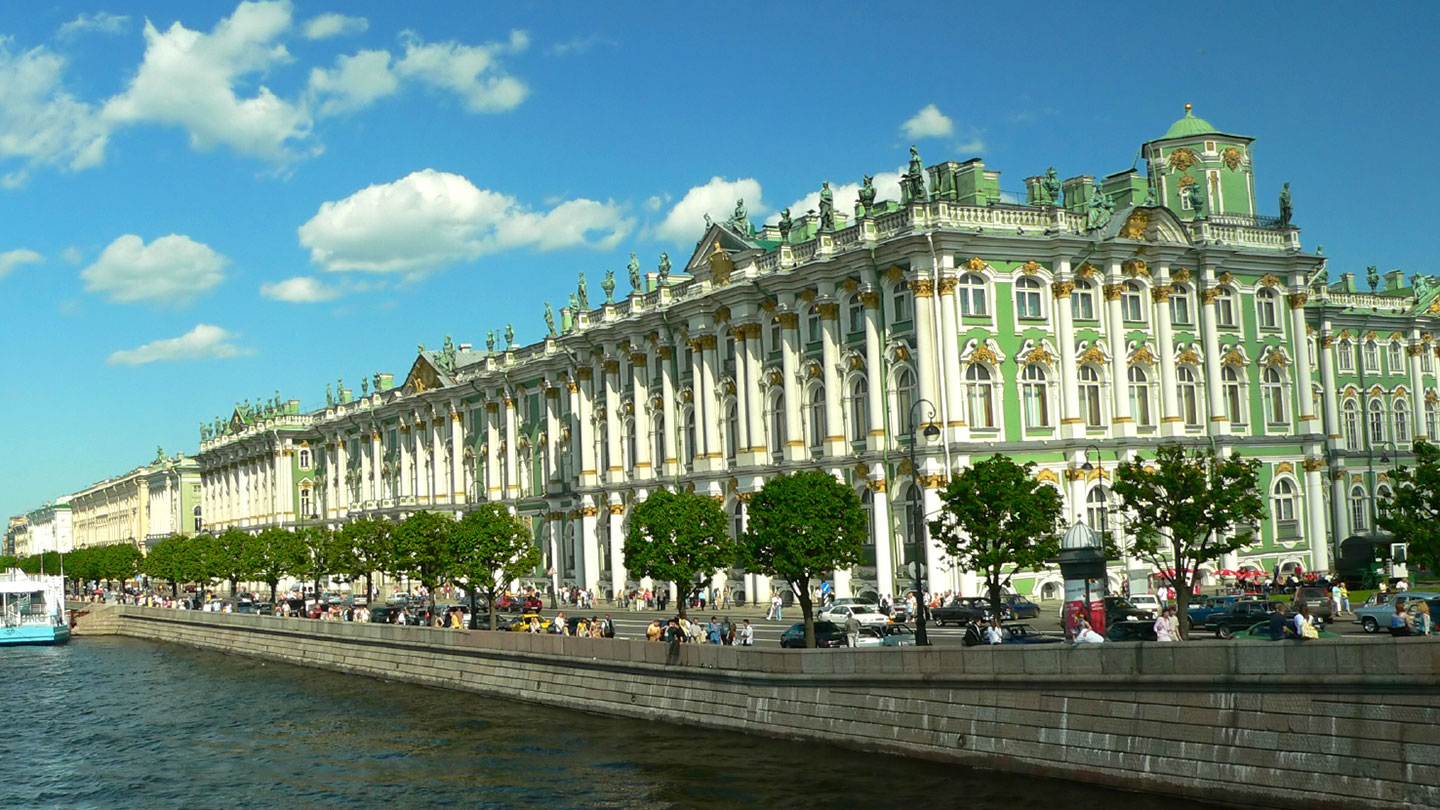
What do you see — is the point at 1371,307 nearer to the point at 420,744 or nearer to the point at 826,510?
the point at 826,510

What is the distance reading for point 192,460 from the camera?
175500 millimetres

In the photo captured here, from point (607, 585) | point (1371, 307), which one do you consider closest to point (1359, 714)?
point (607, 585)

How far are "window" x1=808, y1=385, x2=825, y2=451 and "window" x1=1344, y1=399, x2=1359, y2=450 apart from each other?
33705 mm

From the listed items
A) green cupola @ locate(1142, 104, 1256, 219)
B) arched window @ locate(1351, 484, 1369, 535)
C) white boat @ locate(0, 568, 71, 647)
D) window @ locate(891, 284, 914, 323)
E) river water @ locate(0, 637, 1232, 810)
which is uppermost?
green cupola @ locate(1142, 104, 1256, 219)

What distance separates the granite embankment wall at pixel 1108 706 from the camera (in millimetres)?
23547

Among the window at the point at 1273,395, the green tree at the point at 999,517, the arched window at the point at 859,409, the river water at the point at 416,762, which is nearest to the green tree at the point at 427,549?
the river water at the point at 416,762

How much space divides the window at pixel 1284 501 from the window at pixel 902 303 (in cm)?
2176

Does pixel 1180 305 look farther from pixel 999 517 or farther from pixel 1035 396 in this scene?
pixel 999 517

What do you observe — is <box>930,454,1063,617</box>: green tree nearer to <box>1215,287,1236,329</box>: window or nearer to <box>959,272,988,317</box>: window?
<box>959,272,988,317</box>: window

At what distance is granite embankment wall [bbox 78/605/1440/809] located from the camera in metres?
23.5

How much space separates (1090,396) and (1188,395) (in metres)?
6.24

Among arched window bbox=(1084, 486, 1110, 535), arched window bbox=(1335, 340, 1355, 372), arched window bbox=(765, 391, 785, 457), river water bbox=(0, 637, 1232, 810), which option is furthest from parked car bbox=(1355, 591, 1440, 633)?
arched window bbox=(1335, 340, 1355, 372)

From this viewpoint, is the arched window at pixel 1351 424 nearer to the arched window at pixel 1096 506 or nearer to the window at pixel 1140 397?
the window at pixel 1140 397

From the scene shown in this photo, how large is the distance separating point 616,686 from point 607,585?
3841cm
